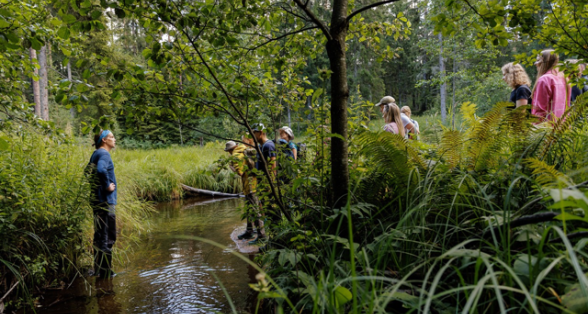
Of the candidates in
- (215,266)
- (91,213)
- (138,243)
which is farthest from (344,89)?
(138,243)

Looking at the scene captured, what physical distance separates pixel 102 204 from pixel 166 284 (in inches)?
56.5

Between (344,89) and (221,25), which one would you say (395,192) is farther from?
(221,25)

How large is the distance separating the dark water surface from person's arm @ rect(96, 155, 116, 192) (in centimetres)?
113

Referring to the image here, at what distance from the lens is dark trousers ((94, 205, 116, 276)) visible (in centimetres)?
456

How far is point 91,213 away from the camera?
481 centimetres

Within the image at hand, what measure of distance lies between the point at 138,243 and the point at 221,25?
523cm

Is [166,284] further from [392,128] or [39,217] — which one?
[392,128]

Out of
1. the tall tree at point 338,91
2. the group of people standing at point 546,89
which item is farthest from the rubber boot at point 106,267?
the group of people standing at point 546,89

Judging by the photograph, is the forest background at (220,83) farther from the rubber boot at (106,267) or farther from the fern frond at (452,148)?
the rubber boot at (106,267)

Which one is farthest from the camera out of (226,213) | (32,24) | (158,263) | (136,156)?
(136,156)

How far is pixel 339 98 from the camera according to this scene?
2.29m

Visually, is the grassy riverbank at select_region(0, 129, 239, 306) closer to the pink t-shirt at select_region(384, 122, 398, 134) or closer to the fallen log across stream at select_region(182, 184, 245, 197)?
the pink t-shirt at select_region(384, 122, 398, 134)

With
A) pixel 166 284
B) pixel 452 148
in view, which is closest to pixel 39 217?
pixel 166 284

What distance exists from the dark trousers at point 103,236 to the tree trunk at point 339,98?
11.7 feet
